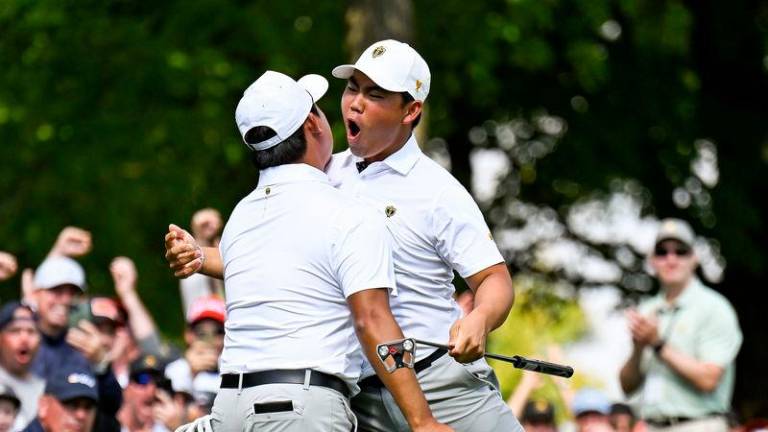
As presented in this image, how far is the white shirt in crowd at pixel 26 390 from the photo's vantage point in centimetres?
941

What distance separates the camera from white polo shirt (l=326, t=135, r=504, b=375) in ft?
19.4

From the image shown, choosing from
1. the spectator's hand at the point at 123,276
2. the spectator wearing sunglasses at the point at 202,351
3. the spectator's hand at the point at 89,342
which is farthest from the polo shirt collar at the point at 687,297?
the spectator's hand at the point at 123,276

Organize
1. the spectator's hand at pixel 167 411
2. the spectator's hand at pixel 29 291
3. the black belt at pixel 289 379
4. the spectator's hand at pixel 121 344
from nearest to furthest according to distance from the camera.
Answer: the black belt at pixel 289 379, the spectator's hand at pixel 167 411, the spectator's hand at pixel 121 344, the spectator's hand at pixel 29 291

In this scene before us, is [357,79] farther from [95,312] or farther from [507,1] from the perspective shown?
[507,1]

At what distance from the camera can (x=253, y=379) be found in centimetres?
568

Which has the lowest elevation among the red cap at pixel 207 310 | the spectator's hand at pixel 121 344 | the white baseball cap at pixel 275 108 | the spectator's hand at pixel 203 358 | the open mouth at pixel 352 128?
the spectator's hand at pixel 203 358

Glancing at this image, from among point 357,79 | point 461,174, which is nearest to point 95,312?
point 357,79

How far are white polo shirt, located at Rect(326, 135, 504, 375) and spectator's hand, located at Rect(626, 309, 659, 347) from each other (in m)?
3.57

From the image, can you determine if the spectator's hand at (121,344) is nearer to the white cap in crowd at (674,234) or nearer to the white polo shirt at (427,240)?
the white cap in crowd at (674,234)

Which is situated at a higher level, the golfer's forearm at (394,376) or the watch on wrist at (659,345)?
the golfer's forearm at (394,376)

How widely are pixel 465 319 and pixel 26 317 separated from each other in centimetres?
442

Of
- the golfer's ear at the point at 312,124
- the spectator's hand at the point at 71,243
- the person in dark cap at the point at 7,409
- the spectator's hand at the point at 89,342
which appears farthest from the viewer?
the spectator's hand at the point at 71,243

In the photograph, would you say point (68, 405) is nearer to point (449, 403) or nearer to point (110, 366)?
point (110, 366)

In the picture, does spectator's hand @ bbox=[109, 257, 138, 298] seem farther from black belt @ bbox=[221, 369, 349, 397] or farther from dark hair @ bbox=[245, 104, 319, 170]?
black belt @ bbox=[221, 369, 349, 397]
